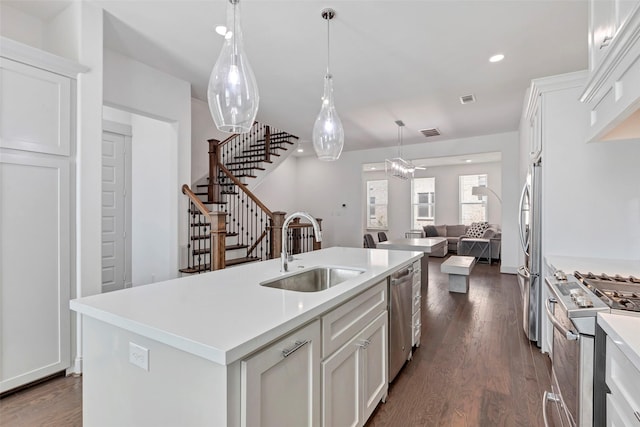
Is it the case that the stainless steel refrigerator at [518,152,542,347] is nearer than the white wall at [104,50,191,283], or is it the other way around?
the stainless steel refrigerator at [518,152,542,347]

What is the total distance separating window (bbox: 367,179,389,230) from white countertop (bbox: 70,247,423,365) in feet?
29.8

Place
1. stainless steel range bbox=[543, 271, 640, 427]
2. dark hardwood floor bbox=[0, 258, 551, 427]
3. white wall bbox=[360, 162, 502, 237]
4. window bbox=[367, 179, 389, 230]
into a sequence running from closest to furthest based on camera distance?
stainless steel range bbox=[543, 271, 640, 427] → dark hardwood floor bbox=[0, 258, 551, 427] → white wall bbox=[360, 162, 502, 237] → window bbox=[367, 179, 389, 230]

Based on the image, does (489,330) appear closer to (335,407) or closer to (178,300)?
(335,407)

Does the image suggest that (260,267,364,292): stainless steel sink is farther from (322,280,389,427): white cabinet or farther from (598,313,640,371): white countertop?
(598,313,640,371): white countertop

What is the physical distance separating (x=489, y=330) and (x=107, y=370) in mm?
3418

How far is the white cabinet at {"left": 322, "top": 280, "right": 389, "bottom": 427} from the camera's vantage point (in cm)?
137

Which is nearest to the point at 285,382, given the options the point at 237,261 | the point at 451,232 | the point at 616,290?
the point at 616,290

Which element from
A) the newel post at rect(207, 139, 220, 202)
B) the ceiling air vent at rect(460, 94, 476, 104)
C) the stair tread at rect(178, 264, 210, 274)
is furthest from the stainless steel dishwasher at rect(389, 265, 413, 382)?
the newel post at rect(207, 139, 220, 202)

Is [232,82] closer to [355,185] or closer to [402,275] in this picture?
[402,275]

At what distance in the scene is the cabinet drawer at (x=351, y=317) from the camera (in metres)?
1.36

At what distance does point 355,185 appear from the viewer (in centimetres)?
817

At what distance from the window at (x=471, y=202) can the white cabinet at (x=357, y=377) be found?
339 inches

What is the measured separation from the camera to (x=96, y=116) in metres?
2.58

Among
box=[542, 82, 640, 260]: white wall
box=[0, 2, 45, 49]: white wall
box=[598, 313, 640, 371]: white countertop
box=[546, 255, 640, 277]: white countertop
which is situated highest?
box=[0, 2, 45, 49]: white wall
